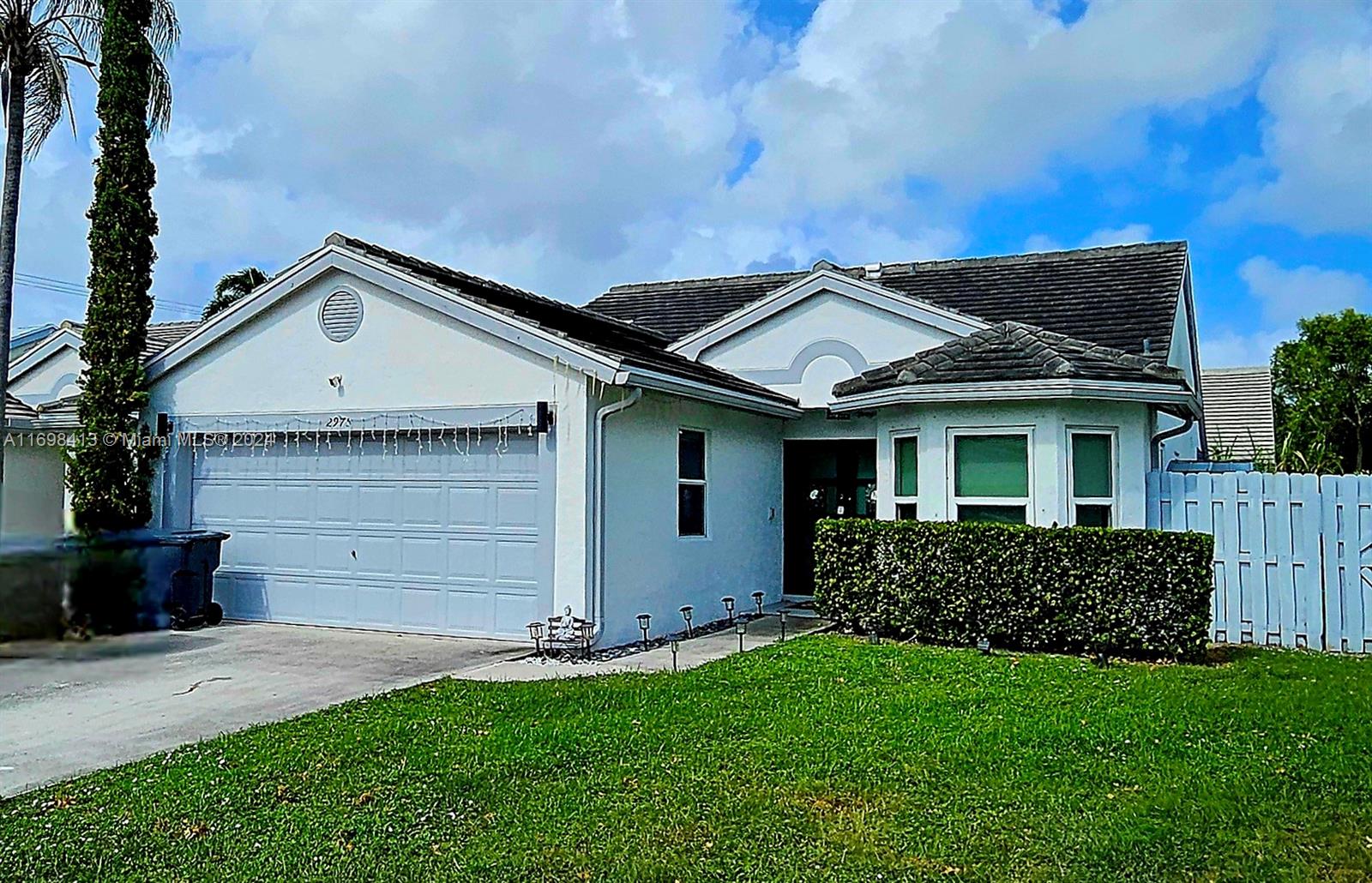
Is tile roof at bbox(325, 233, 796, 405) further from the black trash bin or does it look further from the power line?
the black trash bin

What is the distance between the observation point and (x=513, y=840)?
4.99 meters

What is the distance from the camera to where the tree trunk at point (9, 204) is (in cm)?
1305

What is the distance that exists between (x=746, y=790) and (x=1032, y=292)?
487 inches

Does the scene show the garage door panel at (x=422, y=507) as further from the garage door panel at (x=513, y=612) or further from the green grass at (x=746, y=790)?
the green grass at (x=746, y=790)

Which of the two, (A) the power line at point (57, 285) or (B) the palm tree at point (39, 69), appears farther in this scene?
(B) the palm tree at point (39, 69)

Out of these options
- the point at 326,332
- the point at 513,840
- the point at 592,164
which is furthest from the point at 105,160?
the point at 513,840

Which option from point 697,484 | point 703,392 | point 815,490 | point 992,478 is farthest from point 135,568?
point 815,490

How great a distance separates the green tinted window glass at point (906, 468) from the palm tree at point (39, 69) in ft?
31.2

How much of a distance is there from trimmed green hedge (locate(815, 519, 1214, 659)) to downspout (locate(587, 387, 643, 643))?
2383 millimetres

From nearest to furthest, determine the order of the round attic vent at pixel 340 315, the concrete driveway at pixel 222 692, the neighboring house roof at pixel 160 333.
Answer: the concrete driveway at pixel 222 692 < the round attic vent at pixel 340 315 < the neighboring house roof at pixel 160 333

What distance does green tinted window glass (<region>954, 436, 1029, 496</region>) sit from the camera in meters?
11.2

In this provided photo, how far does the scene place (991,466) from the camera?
11.4 m

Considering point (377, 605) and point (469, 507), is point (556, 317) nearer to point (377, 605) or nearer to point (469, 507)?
point (469, 507)

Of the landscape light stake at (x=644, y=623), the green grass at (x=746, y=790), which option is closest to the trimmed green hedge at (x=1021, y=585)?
the green grass at (x=746, y=790)
